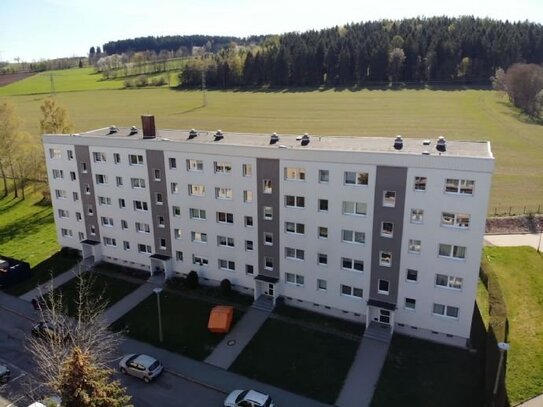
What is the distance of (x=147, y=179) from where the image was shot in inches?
1588

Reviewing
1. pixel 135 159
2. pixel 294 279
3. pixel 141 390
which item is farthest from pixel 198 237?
pixel 141 390

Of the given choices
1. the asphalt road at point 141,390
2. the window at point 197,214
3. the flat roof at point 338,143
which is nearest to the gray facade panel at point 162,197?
the flat roof at point 338,143

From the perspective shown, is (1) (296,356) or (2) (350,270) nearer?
(1) (296,356)

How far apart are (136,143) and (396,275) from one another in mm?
24615

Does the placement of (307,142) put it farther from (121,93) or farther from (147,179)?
(121,93)

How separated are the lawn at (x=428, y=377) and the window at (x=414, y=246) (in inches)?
258

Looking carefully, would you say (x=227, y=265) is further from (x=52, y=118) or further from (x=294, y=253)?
(x=52, y=118)

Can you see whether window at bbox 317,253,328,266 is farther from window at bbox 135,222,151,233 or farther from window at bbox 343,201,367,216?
window at bbox 135,222,151,233

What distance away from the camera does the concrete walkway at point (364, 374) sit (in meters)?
27.1

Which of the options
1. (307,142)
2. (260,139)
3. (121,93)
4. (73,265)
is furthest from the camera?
(121,93)

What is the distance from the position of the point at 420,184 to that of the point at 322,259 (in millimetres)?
9647

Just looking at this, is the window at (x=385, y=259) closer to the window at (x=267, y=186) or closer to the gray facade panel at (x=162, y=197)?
the window at (x=267, y=186)

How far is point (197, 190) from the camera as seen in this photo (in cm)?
3856

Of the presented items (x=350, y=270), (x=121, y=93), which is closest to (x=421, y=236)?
(x=350, y=270)
